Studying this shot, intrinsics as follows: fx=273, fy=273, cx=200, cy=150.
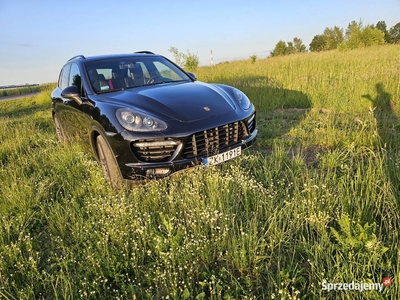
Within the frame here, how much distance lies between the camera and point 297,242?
2064 mm

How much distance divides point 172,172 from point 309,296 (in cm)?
162

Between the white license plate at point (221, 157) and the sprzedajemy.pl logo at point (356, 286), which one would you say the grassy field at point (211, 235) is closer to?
the sprzedajemy.pl logo at point (356, 286)

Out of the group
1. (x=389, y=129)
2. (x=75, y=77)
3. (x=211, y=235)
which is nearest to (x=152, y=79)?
(x=75, y=77)

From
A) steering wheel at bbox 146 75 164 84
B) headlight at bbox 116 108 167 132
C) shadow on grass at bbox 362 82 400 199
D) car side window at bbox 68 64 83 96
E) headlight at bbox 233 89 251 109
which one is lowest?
shadow on grass at bbox 362 82 400 199

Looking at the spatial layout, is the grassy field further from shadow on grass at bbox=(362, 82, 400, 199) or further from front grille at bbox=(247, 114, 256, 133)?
front grille at bbox=(247, 114, 256, 133)

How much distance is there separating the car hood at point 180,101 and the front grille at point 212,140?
18 centimetres

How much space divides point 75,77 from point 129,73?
95 centimetres

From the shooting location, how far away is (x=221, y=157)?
9.64 ft

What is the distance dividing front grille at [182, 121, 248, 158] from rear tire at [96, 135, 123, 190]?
2.74ft

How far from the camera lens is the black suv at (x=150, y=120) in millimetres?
2775

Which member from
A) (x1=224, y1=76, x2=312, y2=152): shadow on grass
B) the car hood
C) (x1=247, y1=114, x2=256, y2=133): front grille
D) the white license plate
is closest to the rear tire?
the car hood

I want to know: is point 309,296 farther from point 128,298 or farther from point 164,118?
point 164,118

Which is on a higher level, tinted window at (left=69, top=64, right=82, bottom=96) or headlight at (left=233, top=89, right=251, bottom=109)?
tinted window at (left=69, top=64, right=82, bottom=96)

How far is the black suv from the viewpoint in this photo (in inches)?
109
